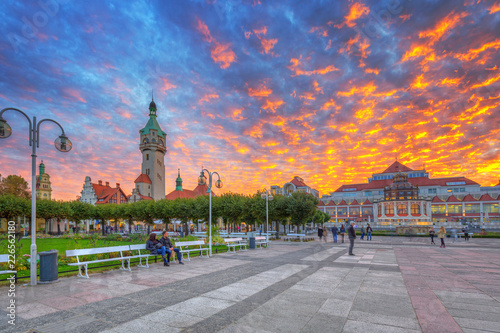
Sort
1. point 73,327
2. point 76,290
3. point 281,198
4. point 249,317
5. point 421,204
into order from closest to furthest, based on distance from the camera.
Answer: point 73,327 → point 249,317 → point 76,290 → point 281,198 → point 421,204

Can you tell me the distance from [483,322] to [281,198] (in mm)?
33129

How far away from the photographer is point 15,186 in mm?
68500

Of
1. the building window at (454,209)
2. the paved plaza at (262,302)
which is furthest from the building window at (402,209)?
the paved plaza at (262,302)

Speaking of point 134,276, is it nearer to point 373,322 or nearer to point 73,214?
point 373,322

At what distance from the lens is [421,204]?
10088 cm

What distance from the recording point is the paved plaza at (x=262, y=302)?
5.93 metres

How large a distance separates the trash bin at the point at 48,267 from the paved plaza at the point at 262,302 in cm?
41

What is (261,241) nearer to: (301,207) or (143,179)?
(301,207)

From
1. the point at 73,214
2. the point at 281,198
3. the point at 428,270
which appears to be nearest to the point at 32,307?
the point at 428,270

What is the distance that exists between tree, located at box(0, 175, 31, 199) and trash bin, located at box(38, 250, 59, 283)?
73152mm

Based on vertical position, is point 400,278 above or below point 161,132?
below

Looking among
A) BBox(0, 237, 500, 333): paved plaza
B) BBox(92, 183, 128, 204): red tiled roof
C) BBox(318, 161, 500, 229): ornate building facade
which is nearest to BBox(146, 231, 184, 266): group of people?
BBox(0, 237, 500, 333): paved plaza

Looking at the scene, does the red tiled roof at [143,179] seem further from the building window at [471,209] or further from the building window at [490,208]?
the building window at [490,208]

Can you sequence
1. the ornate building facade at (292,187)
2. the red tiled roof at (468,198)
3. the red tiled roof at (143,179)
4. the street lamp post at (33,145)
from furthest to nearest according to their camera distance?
the ornate building facade at (292,187) → the red tiled roof at (468,198) → the red tiled roof at (143,179) → the street lamp post at (33,145)
